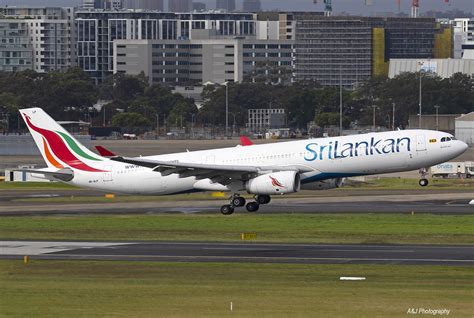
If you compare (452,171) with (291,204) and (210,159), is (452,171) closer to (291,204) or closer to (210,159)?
(291,204)

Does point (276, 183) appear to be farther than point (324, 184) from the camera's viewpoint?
No

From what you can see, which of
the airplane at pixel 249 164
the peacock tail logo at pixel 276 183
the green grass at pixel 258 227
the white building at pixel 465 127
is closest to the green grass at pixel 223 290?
the green grass at pixel 258 227

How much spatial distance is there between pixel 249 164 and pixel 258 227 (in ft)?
26.2

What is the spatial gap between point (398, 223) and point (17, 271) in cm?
2397

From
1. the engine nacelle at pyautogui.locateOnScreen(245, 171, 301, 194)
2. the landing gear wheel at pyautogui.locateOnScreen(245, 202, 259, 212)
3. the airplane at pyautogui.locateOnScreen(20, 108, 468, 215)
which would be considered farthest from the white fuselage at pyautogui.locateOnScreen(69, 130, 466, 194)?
the landing gear wheel at pyautogui.locateOnScreen(245, 202, 259, 212)

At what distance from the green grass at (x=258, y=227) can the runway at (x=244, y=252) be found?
263 centimetres

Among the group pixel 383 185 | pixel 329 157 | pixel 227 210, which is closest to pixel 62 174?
pixel 227 210

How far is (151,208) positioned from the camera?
247 feet

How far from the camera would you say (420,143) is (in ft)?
225

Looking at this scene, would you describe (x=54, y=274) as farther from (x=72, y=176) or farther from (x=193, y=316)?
(x=72, y=176)

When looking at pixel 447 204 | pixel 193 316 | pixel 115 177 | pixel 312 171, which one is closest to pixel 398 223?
pixel 312 171

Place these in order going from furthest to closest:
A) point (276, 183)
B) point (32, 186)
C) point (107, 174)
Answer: point (32, 186), point (107, 174), point (276, 183)

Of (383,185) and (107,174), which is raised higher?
(107,174)

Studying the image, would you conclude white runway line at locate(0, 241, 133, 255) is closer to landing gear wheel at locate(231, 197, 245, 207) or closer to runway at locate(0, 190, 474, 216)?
landing gear wheel at locate(231, 197, 245, 207)
